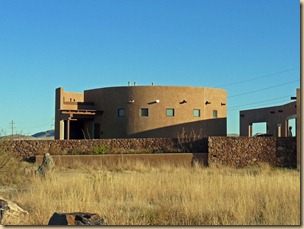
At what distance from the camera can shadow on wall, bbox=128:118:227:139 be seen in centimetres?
3906

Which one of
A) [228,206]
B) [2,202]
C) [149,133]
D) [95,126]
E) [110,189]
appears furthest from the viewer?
[95,126]

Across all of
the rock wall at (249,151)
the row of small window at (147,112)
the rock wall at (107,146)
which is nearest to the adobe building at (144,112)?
the row of small window at (147,112)

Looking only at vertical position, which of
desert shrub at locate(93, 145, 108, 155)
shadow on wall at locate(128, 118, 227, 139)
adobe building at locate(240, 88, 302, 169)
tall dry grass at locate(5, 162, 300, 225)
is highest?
adobe building at locate(240, 88, 302, 169)

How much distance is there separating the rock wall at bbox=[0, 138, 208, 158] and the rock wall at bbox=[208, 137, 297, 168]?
4.66ft

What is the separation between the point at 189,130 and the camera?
39781 mm

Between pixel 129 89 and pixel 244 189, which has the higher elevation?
pixel 129 89

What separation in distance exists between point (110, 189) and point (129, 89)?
90.2ft

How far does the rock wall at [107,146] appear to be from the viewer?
2894cm

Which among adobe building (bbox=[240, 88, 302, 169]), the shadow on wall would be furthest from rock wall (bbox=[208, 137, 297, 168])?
adobe building (bbox=[240, 88, 302, 169])

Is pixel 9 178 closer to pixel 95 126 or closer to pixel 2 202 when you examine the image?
pixel 2 202

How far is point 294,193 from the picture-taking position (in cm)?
1138

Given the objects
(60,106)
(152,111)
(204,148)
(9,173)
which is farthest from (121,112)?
(9,173)

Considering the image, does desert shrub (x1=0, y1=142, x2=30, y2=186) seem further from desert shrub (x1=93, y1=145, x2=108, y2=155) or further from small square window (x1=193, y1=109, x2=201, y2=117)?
small square window (x1=193, y1=109, x2=201, y2=117)

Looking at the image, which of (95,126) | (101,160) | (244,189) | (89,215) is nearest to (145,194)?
(244,189)
